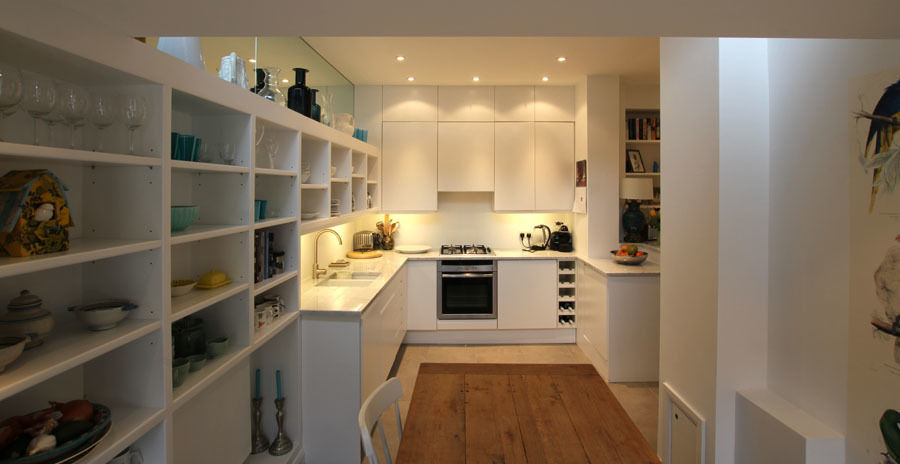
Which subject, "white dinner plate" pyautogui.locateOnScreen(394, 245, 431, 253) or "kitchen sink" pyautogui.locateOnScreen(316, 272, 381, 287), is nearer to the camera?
"kitchen sink" pyautogui.locateOnScreen(316, 272, 381, 287)

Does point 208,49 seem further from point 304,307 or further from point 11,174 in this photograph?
point 304,307

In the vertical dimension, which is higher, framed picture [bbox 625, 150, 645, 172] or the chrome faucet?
framed picture [bbox 625, 150, 645, 172]

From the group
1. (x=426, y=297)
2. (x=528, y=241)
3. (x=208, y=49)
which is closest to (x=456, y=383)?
(x=208, y=49)

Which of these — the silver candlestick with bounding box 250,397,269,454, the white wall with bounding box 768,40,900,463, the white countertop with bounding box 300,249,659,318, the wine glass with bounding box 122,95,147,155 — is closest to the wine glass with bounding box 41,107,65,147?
the wine glass with bounding box 122,95,147,155

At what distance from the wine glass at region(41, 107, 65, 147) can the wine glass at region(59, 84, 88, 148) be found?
1 centimetres

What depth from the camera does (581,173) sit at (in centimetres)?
449

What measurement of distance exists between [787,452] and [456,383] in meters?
1.22

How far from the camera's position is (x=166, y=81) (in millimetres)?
1412

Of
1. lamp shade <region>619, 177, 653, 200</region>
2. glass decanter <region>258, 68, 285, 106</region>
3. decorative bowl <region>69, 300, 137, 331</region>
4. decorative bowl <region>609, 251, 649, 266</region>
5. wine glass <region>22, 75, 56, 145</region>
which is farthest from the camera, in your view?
lamp shade <region>619, 177, 653, 200</region>

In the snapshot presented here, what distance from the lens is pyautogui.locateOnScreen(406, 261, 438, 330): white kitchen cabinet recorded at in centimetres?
448

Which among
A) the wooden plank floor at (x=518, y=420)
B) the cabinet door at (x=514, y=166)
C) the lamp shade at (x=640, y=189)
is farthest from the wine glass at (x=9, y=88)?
the lamp shade at (x=640, y=189)

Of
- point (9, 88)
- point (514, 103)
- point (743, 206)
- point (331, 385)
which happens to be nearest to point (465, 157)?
point (514, 103)

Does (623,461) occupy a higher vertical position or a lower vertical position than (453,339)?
higher

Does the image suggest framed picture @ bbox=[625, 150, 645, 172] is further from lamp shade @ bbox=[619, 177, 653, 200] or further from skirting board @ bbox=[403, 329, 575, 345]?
skirting board @ bbox=[403, 329, 575, 345]
